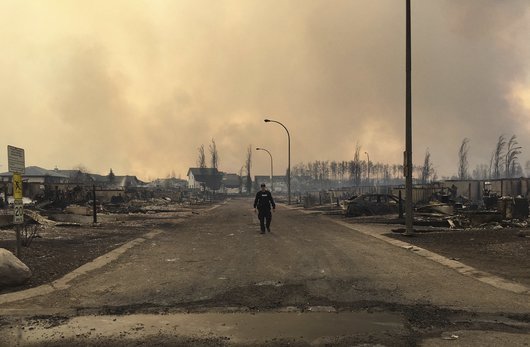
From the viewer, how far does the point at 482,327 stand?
5.46m

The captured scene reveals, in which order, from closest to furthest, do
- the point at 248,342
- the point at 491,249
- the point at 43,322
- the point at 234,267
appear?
the point at 248,342 < the point at 43,322 < the point at 234,267 < the point at 491,249

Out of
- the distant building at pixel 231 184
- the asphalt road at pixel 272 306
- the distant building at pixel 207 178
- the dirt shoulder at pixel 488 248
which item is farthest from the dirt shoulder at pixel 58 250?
the distant building at pixel 231 184

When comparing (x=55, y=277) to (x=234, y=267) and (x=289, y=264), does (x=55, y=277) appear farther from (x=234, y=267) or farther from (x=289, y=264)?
(x=289, y=264)

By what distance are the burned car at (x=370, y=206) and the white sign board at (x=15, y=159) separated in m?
21.3

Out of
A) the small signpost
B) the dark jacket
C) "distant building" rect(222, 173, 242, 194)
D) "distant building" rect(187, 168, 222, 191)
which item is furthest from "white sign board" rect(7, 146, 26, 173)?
"distant building" rect(222, 173, 242, 194)

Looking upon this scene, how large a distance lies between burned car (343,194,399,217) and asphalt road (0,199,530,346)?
1780cm

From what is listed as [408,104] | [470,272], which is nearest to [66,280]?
[470,272]

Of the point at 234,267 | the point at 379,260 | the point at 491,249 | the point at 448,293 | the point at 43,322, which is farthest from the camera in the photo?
the point at 491,249

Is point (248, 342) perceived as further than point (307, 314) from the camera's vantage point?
No

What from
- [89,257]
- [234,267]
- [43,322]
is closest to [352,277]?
[234,267]

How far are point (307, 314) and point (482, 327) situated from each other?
213 cm

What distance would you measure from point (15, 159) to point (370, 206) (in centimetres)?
2236

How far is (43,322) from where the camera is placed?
5863mm

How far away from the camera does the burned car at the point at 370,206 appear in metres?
28.3
